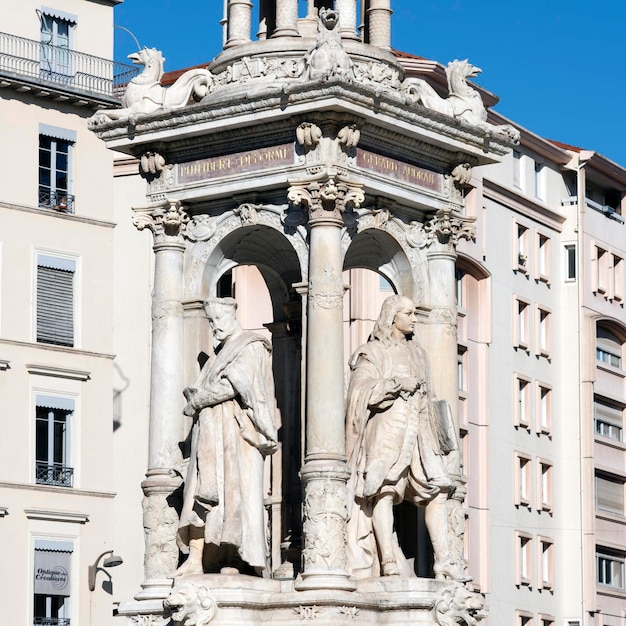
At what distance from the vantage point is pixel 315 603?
2952 centimetres

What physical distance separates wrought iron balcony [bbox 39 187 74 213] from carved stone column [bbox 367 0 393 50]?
114 feet

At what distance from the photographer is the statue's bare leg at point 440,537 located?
31.2 metres

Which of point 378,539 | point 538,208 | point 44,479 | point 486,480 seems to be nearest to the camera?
point 378,539

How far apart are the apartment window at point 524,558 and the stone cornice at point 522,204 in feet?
34.7

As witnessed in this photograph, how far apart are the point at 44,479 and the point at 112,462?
3133 millimetres

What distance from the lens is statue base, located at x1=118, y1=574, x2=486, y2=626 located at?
1164 inches

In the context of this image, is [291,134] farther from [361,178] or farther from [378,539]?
[378,539]

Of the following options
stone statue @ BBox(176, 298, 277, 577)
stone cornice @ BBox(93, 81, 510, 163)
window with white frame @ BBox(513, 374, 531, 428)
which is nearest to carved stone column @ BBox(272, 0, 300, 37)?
stone cornice @ BBox(93, 81, 510, 163)

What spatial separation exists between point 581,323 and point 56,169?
27.1 meters

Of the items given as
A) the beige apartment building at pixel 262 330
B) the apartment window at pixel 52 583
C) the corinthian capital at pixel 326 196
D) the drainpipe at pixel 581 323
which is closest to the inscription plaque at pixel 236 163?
the corinthian capital at pixel 326 196

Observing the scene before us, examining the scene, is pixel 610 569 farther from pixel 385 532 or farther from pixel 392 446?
pixel 385 532

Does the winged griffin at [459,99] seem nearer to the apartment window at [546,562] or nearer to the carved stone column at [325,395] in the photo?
the carved stone column at [325,395]

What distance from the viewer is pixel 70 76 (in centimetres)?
6794

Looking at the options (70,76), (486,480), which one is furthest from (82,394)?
(486,480)
